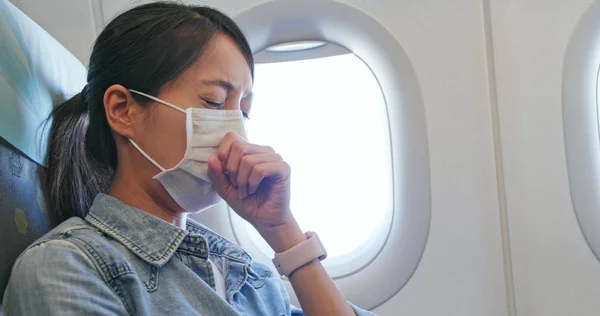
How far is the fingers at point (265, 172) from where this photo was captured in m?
1.18

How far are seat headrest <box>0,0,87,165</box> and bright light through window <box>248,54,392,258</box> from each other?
643mm

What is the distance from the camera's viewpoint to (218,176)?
1.20 m

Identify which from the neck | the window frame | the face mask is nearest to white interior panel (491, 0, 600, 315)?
the window frame

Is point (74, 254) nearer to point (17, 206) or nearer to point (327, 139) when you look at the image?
point (17, 206)

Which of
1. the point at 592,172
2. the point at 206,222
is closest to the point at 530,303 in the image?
the point at 592,172

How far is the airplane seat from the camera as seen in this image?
109cm

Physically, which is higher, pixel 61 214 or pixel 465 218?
pixel 61 214

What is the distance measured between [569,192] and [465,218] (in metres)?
0.26

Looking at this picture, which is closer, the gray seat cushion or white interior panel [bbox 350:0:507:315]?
the gray seat cushion

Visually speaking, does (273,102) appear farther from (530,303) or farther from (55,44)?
(530,303)

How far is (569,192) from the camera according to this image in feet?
5.58

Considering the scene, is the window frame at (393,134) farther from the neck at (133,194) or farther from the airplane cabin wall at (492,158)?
the neck at (133,194)

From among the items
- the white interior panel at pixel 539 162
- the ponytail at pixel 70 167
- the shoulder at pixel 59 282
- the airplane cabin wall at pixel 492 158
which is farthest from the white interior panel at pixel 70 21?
the white interior panel at pixel 539 162

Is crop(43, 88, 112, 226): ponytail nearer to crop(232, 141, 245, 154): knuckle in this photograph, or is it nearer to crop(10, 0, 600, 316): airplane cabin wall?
crop(232, 141, 245, 154): knuckle
